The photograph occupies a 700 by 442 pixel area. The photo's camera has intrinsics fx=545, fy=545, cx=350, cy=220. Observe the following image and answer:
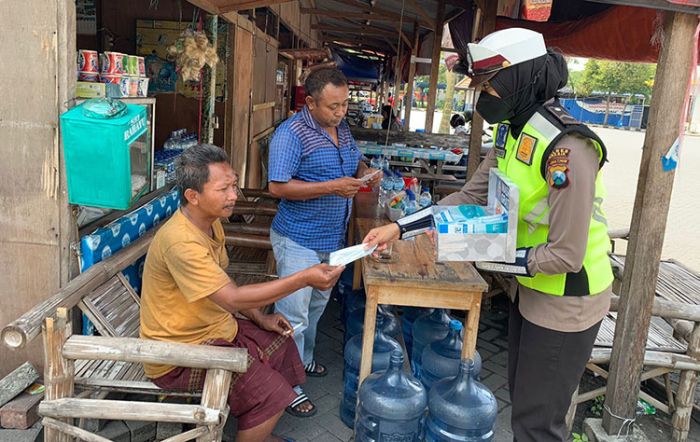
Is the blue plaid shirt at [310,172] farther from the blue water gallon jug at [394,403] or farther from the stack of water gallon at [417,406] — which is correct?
the blue water gallon jug at [394,403]

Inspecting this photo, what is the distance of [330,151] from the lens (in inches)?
120

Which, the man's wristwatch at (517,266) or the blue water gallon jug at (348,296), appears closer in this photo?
the man's wristwatch at (517,266)

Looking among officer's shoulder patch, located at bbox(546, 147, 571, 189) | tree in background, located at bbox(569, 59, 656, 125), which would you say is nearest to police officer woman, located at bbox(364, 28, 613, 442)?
officer's shoulder patch, located at bbox(546, 147, 571, 189)

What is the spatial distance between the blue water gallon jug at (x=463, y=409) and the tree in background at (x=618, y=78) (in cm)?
4548

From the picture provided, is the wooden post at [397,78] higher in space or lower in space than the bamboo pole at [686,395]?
higher

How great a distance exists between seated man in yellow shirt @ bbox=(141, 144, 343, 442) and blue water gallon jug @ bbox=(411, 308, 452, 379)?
136cm

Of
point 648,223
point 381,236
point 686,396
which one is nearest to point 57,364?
point 381,236

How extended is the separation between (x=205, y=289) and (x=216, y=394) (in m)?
0.41

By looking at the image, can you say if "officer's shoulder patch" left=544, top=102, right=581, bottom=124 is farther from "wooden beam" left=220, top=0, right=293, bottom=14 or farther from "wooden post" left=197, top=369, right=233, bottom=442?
"wooden beam" left=220, top=0, right=293, bottom=14

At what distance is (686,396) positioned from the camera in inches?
127

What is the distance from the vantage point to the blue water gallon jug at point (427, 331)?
3523mm

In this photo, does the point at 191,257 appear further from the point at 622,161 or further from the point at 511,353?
the point at 622,161

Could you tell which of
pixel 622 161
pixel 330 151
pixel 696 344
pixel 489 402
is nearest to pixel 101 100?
pixel 330 151

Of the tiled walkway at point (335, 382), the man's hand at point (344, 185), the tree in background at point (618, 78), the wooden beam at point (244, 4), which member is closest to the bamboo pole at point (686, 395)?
the tiled walkway at point (335, 382)
